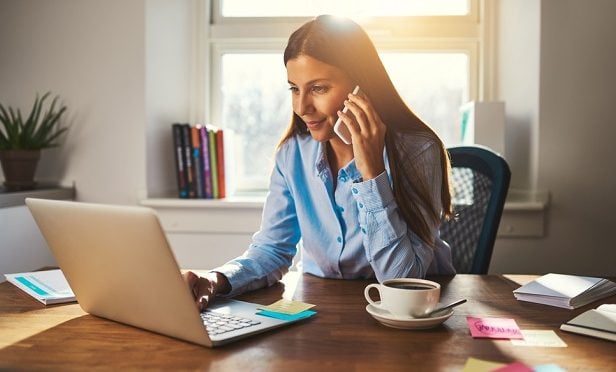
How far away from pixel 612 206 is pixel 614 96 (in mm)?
413

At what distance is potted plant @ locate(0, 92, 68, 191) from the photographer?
2389 mm

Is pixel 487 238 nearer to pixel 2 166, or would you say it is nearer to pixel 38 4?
pixel 2 166

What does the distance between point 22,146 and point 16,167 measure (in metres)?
0.09

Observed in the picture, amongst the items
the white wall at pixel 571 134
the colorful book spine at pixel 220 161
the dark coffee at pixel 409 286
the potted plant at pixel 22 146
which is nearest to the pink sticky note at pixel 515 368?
the dark coffee at pixel 409 286

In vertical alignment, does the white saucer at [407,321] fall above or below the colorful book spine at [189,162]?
below

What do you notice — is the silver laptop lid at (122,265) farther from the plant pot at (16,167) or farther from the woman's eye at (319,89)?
the plant pot at (16,167)

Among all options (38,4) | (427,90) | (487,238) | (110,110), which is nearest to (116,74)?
(110,110)

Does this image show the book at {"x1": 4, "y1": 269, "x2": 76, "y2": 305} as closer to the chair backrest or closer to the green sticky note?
the green sticky note

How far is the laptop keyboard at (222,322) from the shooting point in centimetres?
98

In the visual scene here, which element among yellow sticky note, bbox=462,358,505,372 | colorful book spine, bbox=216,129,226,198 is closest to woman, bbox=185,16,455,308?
yellow sticky note, bbox=462,358,505,372

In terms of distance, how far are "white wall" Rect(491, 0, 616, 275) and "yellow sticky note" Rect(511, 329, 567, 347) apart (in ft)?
4.94

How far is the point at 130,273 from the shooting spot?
3.11 feet

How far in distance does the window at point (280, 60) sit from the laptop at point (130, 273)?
5.19 ft

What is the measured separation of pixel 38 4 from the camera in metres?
2.58
